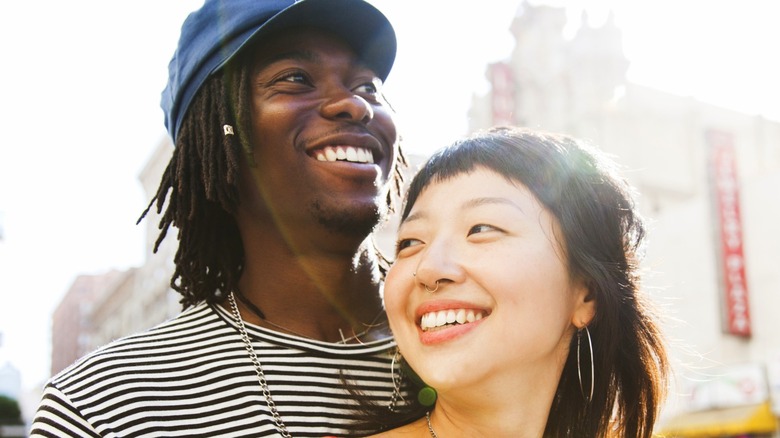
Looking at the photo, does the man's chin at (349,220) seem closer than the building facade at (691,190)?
Yes

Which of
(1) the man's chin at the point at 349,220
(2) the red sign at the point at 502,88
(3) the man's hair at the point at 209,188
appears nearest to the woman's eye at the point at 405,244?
(1) the man's chin at the point at 349,220

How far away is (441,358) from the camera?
2127 millimetres

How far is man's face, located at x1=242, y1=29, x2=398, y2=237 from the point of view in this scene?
2625mm

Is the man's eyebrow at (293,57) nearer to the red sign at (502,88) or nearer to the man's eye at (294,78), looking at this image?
the man's eye at (294,78)

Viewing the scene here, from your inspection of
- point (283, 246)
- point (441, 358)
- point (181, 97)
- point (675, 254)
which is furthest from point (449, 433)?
point (675, 254)

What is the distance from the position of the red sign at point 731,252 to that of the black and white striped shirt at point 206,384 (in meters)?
18.5

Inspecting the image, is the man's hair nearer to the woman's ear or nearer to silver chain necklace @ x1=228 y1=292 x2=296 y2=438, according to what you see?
silver chain necklace @ x1=228 y1=292 x2=296 y2=438

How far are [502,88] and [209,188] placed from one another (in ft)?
93.9

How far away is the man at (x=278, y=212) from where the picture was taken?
2434 mm

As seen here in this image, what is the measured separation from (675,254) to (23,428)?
52.1 ft

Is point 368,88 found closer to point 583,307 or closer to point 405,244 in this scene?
point 405,244

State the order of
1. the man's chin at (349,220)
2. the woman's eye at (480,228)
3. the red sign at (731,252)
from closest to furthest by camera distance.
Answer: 1. the woman's eye at (480,228)
2. the man's chin at (349,220)
3. the red sign at (731,252)

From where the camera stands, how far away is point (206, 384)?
2.37 meters

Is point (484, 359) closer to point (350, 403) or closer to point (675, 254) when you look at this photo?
point (350, 403)
